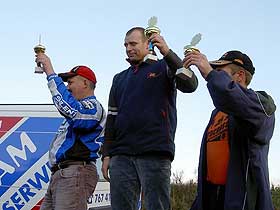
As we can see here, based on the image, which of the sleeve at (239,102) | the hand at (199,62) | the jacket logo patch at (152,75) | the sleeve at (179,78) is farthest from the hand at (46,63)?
the sleeve at (239,102)

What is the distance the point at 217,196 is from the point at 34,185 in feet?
9.71

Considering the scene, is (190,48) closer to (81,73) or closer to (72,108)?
(72,108)

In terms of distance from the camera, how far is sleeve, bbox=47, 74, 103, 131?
13.9 ft

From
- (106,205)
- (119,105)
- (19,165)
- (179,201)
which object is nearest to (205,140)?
(119,105)

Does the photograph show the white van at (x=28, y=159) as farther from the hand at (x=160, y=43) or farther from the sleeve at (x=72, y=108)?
the hand at (x=160, y=43)

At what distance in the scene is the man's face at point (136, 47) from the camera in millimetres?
4246

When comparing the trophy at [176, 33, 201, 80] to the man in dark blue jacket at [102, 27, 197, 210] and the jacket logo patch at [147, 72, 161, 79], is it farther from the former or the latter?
the jacket logo patch at [147, 72, 161, 79]

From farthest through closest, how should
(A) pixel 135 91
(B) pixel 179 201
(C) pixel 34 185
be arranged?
(B) pixel 179 201 < (C) pixel 34 185 < (A) pixel 135 91

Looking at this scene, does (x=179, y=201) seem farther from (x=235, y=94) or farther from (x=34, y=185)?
(x=235, y=94)

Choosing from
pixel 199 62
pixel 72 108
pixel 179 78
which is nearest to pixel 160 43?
pixel 179 78

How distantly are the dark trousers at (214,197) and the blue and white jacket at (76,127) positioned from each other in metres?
1.22

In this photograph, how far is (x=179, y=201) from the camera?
12.2m

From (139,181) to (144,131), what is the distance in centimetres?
36

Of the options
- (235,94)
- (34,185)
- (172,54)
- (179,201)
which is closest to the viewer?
(235,94)
